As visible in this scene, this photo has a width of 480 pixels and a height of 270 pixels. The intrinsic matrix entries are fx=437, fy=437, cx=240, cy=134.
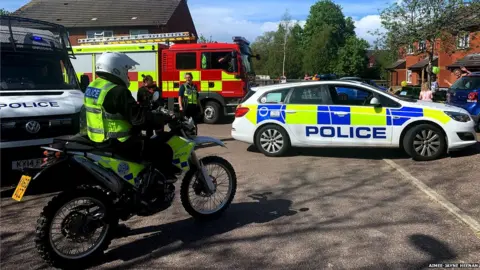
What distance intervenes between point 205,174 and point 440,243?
2.47 meters

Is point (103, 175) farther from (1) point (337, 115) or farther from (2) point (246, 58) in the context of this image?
(2) point (246, 58)

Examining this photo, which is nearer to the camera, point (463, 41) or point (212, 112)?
point (212, 112)

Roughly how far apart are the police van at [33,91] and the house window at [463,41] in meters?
17.2

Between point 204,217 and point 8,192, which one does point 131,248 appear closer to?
point 204,217

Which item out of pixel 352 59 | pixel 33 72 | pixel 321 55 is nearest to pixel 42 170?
pixel 33 72

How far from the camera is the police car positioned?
26.1ft

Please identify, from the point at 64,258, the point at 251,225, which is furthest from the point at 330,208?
the point at 64,258

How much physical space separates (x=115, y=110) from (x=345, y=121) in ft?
17.7

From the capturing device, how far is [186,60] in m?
14.9

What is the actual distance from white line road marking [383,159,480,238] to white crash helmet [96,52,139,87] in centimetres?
378

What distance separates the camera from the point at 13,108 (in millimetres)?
5805

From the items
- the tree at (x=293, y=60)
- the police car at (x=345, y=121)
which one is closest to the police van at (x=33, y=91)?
the police car at (x=345, y=121)

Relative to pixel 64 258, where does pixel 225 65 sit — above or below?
above

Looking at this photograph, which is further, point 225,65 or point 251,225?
point 225,65
